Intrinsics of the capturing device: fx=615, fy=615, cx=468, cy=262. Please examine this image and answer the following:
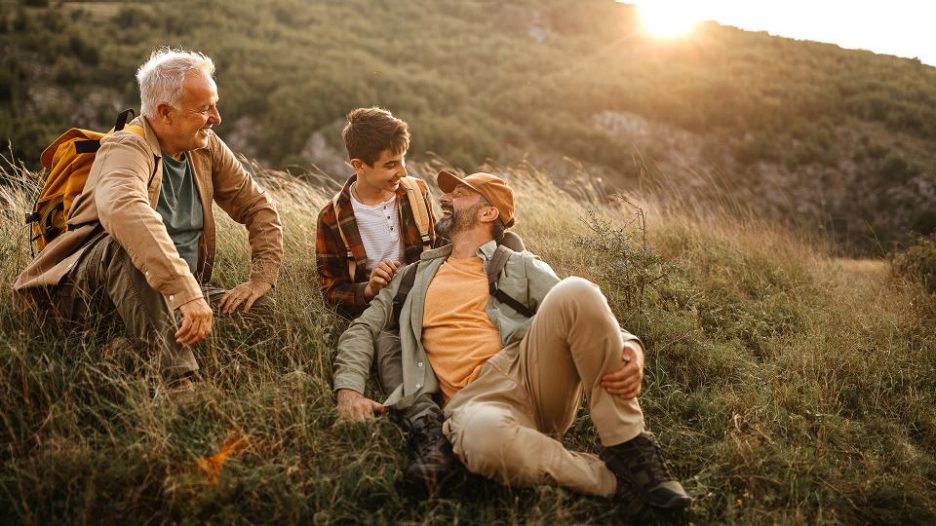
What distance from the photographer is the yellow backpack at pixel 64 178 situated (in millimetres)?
3422

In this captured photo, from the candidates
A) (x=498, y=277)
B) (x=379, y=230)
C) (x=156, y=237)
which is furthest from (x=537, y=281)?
(x=156, y=237)

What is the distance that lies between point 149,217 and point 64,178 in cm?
84

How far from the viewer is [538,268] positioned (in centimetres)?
355

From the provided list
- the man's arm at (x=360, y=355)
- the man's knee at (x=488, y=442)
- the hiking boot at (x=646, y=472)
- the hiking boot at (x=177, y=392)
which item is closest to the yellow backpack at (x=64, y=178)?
the hiking boot at (x=177, y=392)

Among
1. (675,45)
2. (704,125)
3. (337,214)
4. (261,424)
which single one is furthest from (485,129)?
(261,424)

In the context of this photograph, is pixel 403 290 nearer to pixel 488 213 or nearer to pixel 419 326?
pixel 419 326

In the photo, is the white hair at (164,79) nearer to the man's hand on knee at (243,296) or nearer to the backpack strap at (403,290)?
the man's hand on knee at (243,296)

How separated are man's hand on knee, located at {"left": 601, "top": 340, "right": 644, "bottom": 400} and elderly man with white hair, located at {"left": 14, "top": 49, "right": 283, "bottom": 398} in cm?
197

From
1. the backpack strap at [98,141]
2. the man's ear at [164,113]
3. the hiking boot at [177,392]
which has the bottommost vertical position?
the hiking boot at [177,392]

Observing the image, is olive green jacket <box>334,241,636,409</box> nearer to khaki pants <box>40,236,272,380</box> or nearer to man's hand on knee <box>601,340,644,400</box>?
man's hand on knee <box>601,340,644,400</box>

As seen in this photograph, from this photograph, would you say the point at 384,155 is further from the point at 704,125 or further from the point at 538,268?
the point at 704,125

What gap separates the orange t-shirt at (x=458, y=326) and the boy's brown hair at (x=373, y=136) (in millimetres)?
997

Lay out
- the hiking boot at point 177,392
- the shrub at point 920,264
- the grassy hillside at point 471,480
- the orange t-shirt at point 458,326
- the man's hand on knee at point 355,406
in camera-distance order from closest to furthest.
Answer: the grassy hillside at point 471,480, the hiking boot at point 177,392, the man's hand on knee at point 355,406, the orange t-shirt at point 458,326, the shrub at point 920,264

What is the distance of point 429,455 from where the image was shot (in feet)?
9.57
